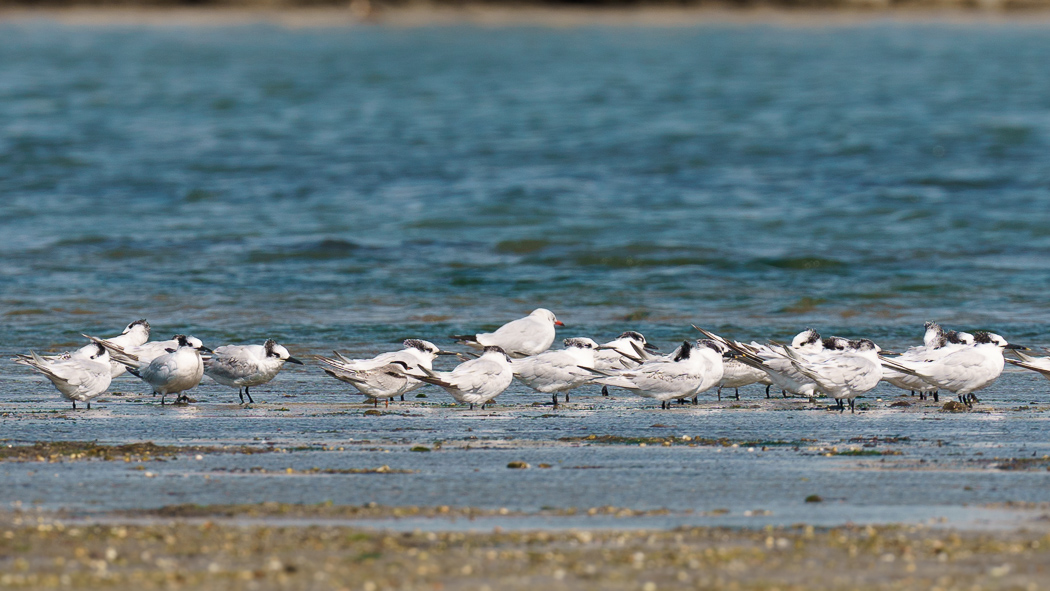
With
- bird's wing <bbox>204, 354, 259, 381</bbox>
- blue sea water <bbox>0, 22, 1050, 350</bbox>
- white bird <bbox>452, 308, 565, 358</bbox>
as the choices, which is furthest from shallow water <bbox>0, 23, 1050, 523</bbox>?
white bird <bbox>452, 308, 565, 358</bbox>

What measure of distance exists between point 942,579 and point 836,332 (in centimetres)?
769

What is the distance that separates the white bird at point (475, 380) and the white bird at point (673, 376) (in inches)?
25.9

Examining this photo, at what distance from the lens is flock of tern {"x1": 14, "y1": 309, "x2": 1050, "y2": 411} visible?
29.0ft

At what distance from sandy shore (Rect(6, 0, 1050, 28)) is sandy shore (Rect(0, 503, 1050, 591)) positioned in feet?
256

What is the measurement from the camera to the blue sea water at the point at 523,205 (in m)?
13.6

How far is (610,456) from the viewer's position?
7.07 metres

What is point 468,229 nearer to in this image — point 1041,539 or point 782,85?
point 1041,539

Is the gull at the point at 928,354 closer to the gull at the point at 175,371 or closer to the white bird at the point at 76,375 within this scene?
the gull at the point at 175,371

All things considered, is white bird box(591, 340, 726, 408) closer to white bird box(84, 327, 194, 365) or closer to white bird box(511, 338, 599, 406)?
white bird box(511, 338, 599, 406)

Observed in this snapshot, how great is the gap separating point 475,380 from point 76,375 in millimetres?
2579

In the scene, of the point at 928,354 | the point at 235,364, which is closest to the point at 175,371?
the point at 235,364

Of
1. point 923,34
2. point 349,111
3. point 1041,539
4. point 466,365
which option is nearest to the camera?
point 1041,539

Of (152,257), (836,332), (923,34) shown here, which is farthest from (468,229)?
(923,34)

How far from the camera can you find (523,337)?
10891 millimetres
